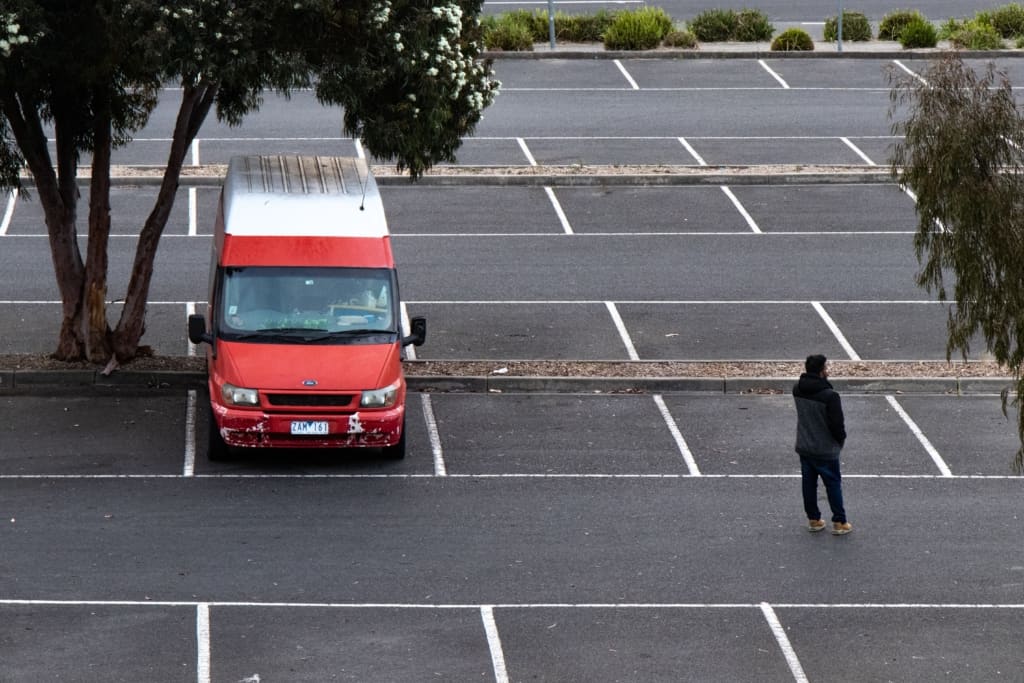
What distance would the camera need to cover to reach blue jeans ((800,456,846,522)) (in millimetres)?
14641

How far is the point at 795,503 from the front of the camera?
15680mm

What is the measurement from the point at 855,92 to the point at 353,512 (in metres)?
22.4

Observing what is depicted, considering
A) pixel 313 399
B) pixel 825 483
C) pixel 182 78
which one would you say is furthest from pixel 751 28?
pixel 825 483

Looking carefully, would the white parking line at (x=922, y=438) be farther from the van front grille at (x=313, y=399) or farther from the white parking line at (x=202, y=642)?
the white parking line at (x=202, y=642)

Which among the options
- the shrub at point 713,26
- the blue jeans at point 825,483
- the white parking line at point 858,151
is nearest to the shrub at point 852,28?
the shrub at point 713,26

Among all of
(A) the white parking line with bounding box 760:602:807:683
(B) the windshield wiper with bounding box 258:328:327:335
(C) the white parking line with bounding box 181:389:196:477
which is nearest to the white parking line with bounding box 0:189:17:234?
(C) the white parking line with bounding box 181:389:196:477

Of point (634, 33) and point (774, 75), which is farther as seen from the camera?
point (634, 33)

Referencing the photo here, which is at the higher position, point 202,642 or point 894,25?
point 894,25

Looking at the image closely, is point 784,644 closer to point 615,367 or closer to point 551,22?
point 615,367

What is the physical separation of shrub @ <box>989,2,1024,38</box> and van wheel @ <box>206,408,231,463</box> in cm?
2722

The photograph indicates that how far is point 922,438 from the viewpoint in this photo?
17.7m

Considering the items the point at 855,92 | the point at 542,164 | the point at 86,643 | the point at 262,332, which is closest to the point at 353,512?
the point at 262,332

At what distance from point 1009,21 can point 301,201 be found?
25587 mm

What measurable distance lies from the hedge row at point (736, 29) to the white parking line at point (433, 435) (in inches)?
786
